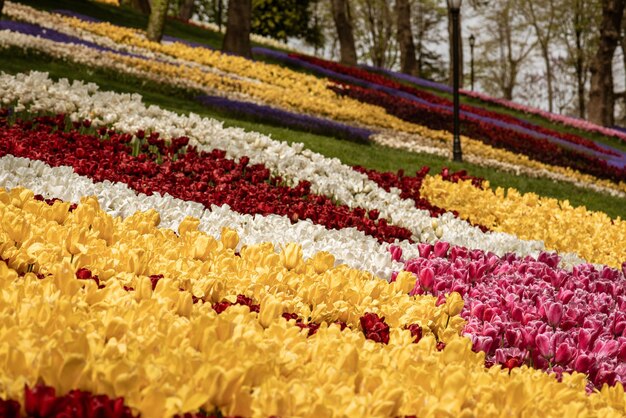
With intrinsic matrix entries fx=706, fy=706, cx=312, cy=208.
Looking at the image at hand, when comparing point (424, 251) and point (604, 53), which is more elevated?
point (604, 53)

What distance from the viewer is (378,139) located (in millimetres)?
15852

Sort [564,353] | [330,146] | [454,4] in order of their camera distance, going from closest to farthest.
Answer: [564,353] < [330,146] < [454,4]

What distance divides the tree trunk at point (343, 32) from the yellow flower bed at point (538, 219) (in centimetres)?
2450

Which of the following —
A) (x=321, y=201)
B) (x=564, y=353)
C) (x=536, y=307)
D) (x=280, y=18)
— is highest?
(x=280, y=18)

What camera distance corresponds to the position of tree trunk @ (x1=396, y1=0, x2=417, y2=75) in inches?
1534

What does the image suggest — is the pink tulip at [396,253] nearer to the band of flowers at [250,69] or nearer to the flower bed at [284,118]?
the flower bed at [284,118]

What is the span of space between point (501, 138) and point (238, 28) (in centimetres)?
1036

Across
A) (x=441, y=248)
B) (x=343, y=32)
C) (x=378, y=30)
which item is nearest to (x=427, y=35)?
(x=378, y=30)

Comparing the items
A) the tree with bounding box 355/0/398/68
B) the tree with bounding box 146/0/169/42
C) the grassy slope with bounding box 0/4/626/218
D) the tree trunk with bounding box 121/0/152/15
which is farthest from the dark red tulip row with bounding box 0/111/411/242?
the tree with bounding box 355/0/398/68

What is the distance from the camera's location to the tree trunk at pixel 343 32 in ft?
111

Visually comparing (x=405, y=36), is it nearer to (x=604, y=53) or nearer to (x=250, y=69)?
(x=604, y=53)

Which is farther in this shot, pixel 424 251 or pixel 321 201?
pixel 321 201

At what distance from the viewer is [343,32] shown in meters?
34.4

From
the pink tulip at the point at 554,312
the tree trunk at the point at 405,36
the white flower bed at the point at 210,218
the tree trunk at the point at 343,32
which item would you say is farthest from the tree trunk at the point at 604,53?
the pink tulip at the point at 554,312
